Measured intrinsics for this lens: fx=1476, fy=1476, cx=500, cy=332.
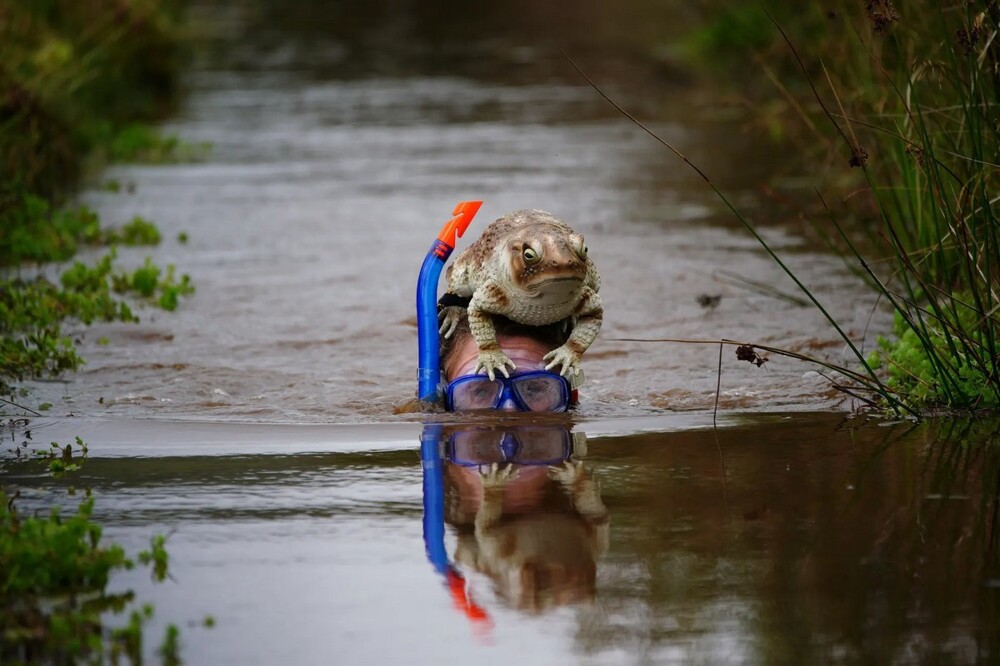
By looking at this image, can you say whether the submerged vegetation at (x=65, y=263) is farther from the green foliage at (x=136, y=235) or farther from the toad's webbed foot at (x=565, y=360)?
the toad's webbed foot at (x=565, y=360)

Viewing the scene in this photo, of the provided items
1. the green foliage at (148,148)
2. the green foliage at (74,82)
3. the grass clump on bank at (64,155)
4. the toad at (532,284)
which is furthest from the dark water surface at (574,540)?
the green foliage at (148,148)

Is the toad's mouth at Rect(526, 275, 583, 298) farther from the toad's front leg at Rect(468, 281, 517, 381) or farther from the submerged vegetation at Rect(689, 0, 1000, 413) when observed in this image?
the submerged vegetation at Rect(689, 0, 1000, 413)

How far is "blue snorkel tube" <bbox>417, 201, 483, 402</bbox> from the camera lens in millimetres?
6613

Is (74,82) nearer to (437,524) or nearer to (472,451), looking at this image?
(472,451)

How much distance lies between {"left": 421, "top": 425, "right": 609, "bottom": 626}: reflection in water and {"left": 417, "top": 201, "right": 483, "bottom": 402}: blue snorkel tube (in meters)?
0.25

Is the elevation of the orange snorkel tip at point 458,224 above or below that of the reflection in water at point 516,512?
above

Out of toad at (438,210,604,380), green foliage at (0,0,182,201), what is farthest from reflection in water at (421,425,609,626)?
green foliage at (0,0,182,201)

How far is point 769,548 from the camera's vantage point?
4.77 m

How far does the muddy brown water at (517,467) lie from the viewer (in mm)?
4242

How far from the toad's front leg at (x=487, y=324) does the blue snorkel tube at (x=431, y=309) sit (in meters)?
0.42

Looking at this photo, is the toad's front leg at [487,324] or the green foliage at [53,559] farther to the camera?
the toad's front leg at [487,324]

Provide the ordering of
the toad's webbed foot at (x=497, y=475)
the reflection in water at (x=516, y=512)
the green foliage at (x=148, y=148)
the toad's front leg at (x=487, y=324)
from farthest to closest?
the green foliage at (x=148, y=148) < the toad's front leg at (x=487, y=324) < the toad's webbed foot at (x=497, y=475) < the reflection in water at (x=516, y=512)

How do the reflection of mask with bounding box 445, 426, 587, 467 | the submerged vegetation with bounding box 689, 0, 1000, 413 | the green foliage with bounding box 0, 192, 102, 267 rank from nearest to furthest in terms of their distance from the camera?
the reflection of mask with bounding box 445, 426, 587, 467 < the submerged vegetation with bounding box 689, 0, 1000, 413 < the green foliage with bounding box 0, 192, 102, 267

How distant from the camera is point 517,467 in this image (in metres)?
5.79
